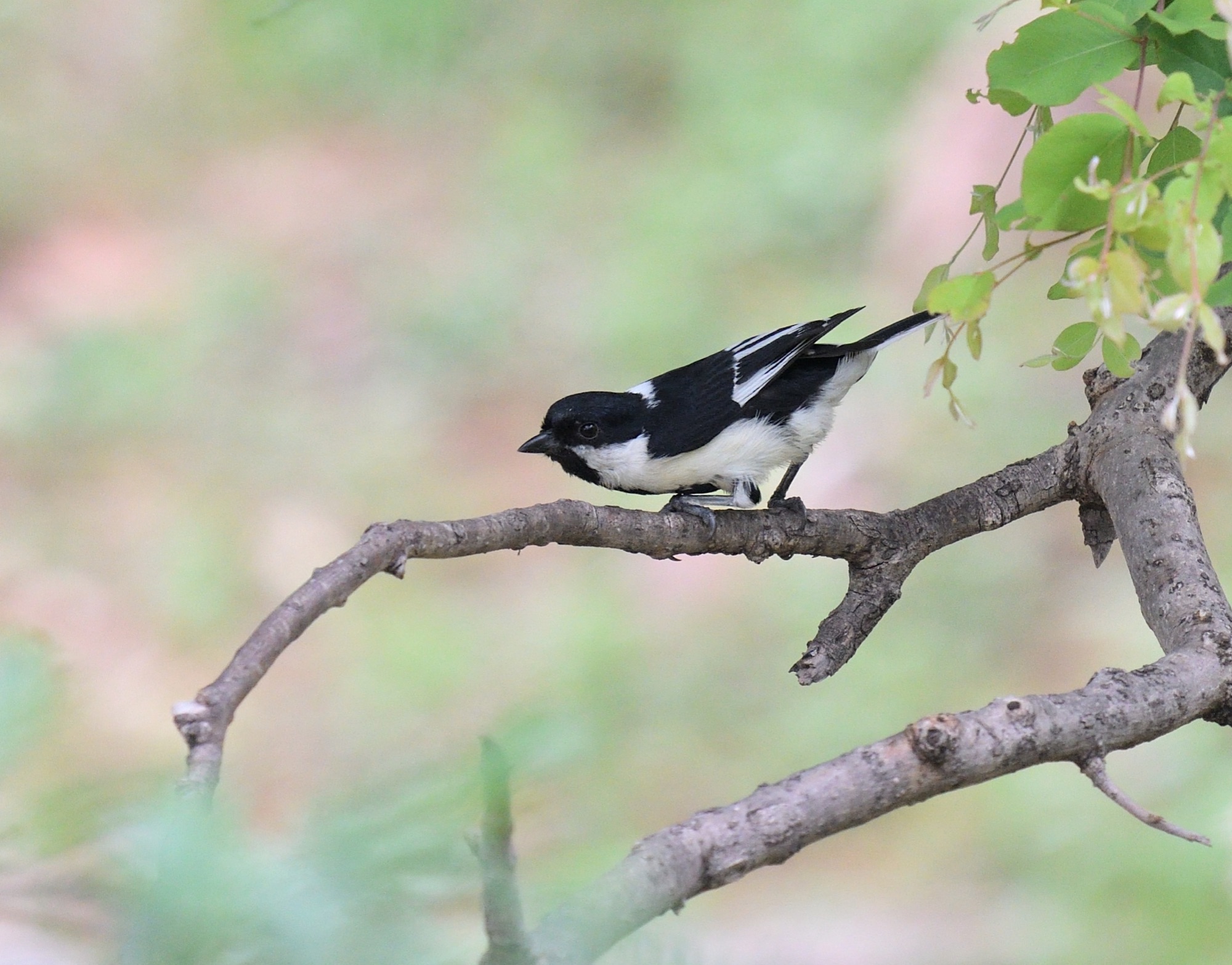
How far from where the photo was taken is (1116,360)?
4.16 ft

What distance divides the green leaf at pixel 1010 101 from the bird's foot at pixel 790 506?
1.98 feet

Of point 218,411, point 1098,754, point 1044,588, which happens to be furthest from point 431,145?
point 1098,754

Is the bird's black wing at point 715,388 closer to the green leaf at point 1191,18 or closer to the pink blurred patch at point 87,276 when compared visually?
the green leaf at point 1191,18

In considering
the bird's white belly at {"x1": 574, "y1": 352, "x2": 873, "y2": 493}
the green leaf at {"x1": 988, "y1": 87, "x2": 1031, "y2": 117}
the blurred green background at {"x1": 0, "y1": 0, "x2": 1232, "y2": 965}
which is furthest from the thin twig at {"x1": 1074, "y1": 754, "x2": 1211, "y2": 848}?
the blurred green background at {"x1": 0, "y1": 0, "x2": 1232, "y2": 965}

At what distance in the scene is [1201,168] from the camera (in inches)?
31.7

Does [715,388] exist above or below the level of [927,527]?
above

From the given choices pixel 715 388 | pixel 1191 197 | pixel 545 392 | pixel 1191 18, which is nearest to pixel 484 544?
pixel 1191 197

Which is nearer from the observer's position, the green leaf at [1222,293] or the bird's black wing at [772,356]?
the green leaf at [1222,293]

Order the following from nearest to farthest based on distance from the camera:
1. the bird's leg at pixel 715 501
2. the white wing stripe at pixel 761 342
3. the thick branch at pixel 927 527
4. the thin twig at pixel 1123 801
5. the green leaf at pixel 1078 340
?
the thin twig at pixel 1123 801 → the green leaf at pixel 1078 340 → the thick branch at pixel 927 527 → the bird's leg at pixel 715 501 → the white wing stripe at pixel 761 342

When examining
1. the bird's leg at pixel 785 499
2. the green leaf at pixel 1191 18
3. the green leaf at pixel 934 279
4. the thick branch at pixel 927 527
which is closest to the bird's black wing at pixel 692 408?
the bird's leg at pixel 785 499

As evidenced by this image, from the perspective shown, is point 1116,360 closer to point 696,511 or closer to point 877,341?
point 696,511

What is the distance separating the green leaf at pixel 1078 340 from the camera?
1354 millimetres

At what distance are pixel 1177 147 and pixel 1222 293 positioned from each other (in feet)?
0.55

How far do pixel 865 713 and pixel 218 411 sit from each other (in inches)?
92.5
